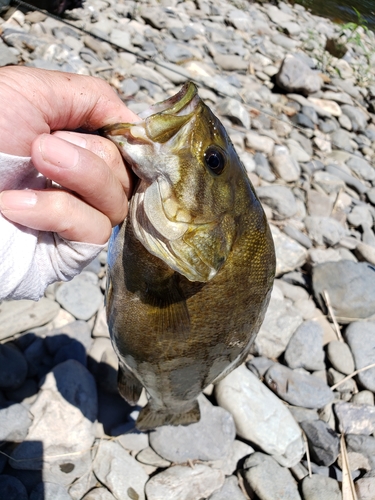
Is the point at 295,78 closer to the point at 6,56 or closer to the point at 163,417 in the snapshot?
the point at 6,56

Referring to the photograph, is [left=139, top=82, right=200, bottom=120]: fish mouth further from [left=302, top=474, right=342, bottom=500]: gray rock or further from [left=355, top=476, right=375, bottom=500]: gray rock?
[left=355, top=476, right=375, bottom=500]: gray rock

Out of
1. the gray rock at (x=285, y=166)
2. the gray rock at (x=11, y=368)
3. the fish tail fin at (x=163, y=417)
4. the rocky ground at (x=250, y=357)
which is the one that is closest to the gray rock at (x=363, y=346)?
the rocky ground at (x=250, y=357)

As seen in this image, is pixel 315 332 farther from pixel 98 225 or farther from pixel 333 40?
pixel 333 40

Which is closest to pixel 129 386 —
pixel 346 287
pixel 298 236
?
pixel 346 287

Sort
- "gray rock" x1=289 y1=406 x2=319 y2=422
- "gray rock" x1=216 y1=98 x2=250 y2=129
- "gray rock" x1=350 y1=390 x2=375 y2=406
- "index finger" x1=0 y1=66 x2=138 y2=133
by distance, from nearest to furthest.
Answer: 1. "index finger" x1=0 y1=66 x2=138 y2=133
2. "gray rock" x1=289 y1=406 x2=319 y2=422
3. "gray rock" x1=350 y1=390 x2=375 y2=406
4. "gray rock" x1=216 y1=98 x2=250 y2=129

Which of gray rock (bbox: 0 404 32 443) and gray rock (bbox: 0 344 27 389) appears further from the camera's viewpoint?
gray rock (bbox: 0 344 27 389)

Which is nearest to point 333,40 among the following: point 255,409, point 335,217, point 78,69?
point 335,217

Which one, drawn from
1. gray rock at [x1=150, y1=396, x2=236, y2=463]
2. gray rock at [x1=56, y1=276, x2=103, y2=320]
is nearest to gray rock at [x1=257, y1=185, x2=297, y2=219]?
gray rock at [x1=56, y1=276, x2=103, y2=320]
